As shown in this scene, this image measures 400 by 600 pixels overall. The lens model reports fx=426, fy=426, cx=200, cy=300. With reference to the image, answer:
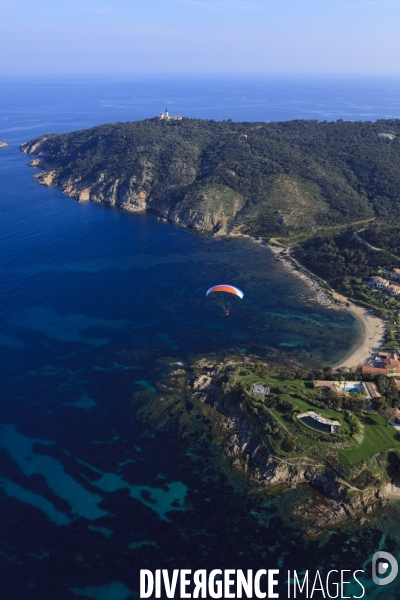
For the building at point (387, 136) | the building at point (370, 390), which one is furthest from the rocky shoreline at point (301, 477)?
the building at point (387, 136)

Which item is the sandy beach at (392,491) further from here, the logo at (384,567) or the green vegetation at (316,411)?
the logo at (384,567)

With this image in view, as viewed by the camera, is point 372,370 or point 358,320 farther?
point 358,320

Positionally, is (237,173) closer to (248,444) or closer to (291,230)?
(291,230)

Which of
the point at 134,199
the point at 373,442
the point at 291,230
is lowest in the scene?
the point at 373,442

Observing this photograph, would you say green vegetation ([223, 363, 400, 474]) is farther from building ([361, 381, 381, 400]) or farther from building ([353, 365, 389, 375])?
building ([353, 365, 389, 375])

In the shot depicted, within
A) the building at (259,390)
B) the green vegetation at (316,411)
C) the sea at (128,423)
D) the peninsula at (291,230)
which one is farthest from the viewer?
the building at (259,390)

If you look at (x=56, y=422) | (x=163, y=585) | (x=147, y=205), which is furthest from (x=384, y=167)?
(x=163, y=585)

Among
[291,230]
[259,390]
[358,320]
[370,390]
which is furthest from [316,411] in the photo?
[291,230]
